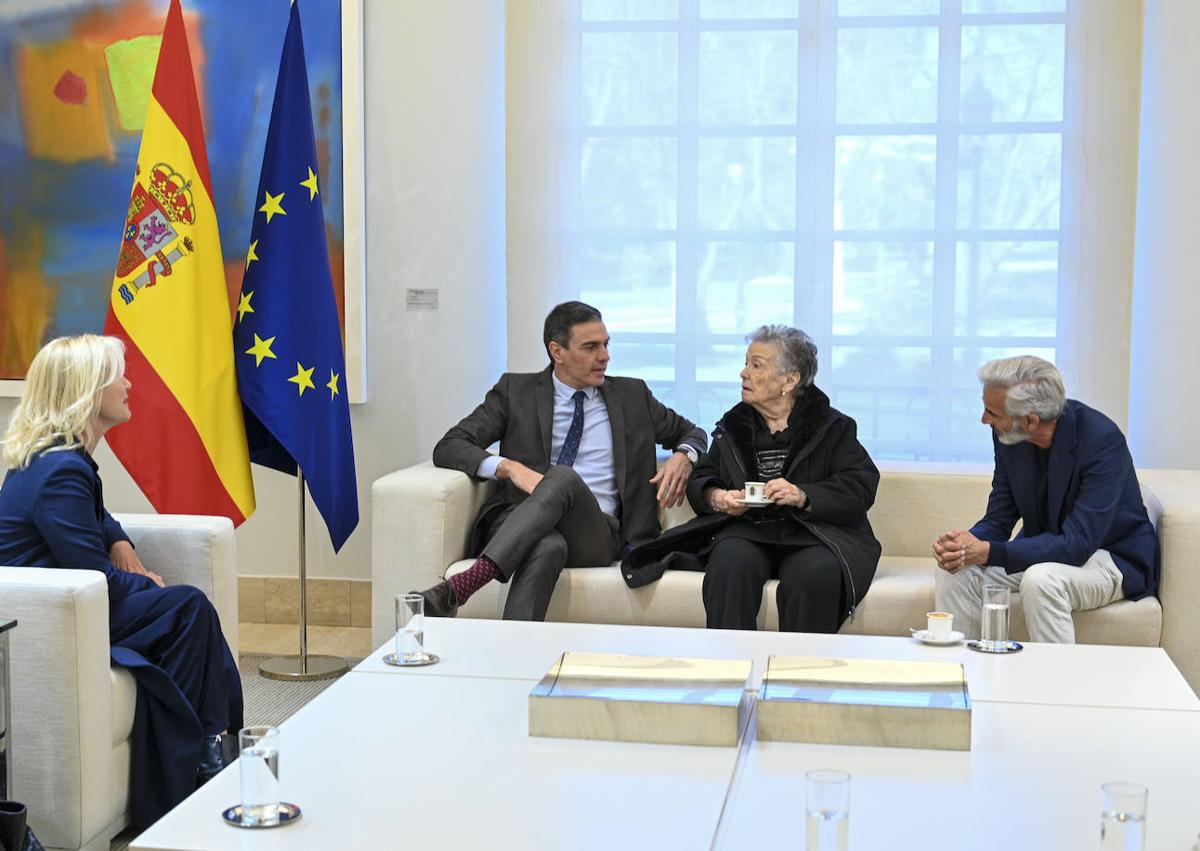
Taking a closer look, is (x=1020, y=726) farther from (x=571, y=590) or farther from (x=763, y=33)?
(x=763, y=33)

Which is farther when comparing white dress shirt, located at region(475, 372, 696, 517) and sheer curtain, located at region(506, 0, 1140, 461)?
sheer curtain, located at region(506, 0, 1140, 461)

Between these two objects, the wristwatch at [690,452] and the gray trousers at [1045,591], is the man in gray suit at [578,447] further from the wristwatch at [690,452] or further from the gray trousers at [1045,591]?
the gray trousers at [1045,591]

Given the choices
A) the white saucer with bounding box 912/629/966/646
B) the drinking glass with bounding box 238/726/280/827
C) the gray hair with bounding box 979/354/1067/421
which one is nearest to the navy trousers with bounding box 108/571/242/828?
the drinking glass with bounding box 238/726/280/827

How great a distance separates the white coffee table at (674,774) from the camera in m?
1.84

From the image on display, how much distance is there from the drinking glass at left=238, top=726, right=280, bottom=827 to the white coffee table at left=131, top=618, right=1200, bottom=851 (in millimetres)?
37

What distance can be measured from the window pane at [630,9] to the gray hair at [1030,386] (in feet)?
6.32

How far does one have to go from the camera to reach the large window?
495cm

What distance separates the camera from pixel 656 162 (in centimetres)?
516

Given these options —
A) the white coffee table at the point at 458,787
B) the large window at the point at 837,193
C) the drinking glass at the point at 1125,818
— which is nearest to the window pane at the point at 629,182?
the large window at the point at 837,193

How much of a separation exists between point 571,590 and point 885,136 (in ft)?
6.57

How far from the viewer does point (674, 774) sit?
208 cm

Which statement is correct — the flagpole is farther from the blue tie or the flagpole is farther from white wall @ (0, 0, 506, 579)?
the blue tie

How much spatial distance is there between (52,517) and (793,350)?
2.21m

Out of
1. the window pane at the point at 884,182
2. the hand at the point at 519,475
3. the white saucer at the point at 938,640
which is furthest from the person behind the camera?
the window pane at the point at 884,182
